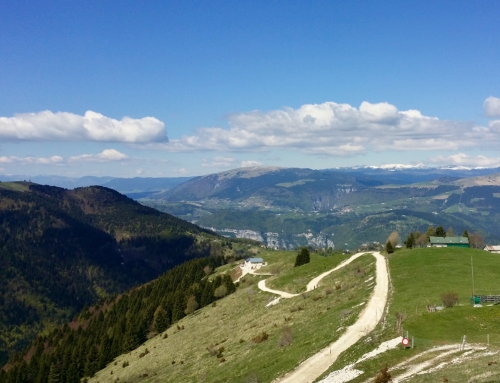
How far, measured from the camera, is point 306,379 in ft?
125

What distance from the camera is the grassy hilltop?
4084 cm

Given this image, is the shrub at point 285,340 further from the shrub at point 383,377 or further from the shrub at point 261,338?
the shrub at point 383,377

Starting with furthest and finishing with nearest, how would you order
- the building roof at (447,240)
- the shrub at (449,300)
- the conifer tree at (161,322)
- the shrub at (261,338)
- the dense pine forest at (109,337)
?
the building roof at (447,240), the conifer tree at (161,322), the dense pine forest at (109,337), the shrub at (261,338), the shrub at (449,300)

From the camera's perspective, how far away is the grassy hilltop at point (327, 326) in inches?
1608

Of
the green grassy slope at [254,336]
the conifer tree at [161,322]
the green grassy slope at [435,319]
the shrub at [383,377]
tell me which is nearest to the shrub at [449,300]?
the green grassy slope at [435,319]

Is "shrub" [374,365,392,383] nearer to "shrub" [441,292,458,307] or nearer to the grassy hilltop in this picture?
the grassy hilltop

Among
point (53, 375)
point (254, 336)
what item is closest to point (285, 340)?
point (254, 336)

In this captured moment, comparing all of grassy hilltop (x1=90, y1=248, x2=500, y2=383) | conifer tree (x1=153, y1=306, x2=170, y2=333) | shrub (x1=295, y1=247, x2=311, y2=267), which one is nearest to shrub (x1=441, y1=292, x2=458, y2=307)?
grassy hilltop (x1=90, y1=248, x2=500, y2=383)

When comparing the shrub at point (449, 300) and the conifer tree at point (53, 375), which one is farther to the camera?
the conifer tree at point (53, 375)

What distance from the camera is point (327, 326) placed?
51719 millimetres

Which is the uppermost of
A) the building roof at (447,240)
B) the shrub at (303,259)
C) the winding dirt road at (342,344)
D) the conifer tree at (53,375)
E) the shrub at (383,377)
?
the shrub at (383,377)

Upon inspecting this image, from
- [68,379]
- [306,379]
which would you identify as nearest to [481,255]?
Result: [306,379]

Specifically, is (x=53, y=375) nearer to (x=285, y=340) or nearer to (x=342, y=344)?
(x=285, y=340)

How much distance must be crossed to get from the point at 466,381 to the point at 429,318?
61.2 feet
